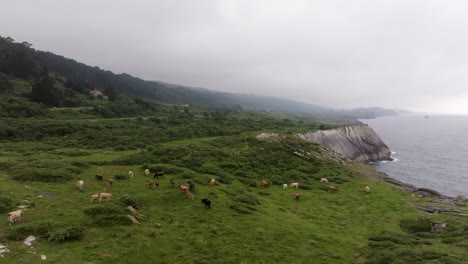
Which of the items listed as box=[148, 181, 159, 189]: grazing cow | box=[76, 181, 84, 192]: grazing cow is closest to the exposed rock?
box=[148, 181, 159, 189]: grazing cow

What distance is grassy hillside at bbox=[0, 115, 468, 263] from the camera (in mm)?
14461

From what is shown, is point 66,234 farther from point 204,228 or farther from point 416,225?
point 416,225

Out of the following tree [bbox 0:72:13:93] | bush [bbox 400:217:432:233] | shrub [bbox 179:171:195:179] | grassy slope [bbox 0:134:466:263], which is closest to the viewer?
grassy slope [bbox 0:134:466:263]

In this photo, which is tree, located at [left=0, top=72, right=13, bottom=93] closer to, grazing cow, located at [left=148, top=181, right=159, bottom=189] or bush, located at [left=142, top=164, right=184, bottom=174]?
bush, located at [left=142, top=164, right=184, bottom=174]

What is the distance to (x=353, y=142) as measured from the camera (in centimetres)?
9731

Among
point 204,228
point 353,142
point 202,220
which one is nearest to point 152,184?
point 202,220

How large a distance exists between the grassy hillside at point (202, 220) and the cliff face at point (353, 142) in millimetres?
51588

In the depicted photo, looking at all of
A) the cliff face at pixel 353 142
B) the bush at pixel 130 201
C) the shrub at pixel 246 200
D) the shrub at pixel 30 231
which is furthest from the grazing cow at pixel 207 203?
the cliff face at pixel 353 142

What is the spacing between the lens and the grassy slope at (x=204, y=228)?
14.2 meters

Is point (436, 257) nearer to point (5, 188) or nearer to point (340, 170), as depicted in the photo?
point (5, 188)

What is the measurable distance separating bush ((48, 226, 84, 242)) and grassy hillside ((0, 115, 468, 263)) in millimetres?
51

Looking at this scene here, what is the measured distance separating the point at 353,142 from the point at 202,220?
3621 inches

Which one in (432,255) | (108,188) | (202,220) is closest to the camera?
(432,255)

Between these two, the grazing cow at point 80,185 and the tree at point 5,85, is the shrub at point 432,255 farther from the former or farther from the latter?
the tree at point 5,85
